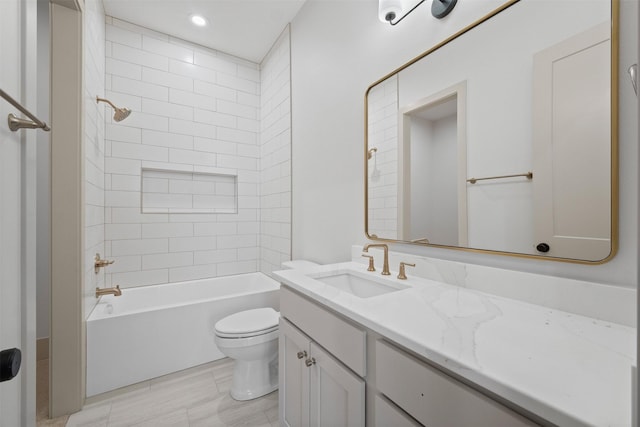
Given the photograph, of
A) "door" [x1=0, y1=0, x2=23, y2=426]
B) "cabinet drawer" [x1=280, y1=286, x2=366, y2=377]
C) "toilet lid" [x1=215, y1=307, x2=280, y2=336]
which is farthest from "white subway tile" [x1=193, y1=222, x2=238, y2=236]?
"door" [x1=0, y1=0, x2=23, y2=426]

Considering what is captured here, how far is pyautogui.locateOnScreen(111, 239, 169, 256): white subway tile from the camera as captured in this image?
2.41 m

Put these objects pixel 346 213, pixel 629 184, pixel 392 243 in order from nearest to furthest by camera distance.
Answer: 1. pixel 629 184
2. pixel 392 243
3. pixel 346 213

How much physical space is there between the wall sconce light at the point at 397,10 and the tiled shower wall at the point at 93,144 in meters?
1.76

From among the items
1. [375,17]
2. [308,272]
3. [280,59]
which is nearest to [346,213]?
[308,272]

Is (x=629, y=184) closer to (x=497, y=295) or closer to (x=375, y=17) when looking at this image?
(x=497, y=295)

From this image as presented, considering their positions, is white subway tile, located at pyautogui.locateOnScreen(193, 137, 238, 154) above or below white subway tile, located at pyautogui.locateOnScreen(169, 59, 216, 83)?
below

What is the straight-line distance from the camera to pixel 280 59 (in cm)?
264

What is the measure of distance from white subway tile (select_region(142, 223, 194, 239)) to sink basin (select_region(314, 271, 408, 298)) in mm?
1866

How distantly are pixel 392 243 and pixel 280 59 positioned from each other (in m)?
2.18

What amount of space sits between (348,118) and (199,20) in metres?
1.74

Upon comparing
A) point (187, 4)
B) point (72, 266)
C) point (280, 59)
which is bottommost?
point (72, 266)

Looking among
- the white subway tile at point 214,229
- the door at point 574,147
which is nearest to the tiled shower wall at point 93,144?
the white subway tile at point 214,229

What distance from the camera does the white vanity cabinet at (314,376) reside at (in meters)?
0.86

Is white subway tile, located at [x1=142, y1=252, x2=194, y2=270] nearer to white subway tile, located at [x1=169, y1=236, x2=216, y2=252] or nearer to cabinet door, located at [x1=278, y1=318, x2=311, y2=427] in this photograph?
white subway tile, located at [x1=169, y1=236, x2=216, y2=252]
